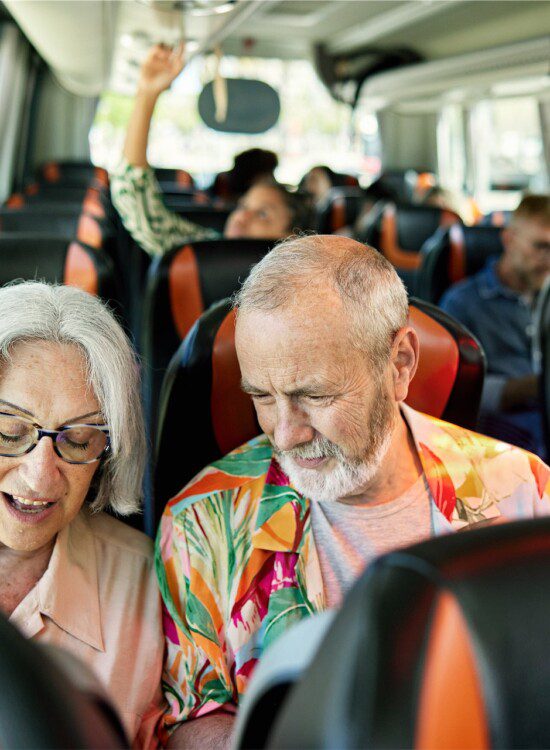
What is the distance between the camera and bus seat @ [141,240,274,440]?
94.7 inches

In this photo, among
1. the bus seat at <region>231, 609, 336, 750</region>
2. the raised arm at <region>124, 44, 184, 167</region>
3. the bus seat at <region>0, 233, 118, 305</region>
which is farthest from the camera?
the raised arm at <region>124, 44, 184, 167</region>

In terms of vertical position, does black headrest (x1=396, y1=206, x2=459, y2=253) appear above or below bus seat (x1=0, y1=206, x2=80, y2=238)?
below

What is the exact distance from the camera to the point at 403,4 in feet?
20.3

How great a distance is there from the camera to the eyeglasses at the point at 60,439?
1363mm

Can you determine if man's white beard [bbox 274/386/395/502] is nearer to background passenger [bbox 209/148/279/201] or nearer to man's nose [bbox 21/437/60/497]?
man's nose [bbox 21/437/60/497]

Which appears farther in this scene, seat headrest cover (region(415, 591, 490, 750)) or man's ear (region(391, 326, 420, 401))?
man's ear (region(391, 326, 420, 401))

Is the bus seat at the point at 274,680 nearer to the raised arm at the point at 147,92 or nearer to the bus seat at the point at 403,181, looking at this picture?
the raised arm at the point at 147,92

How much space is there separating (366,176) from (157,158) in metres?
3.45

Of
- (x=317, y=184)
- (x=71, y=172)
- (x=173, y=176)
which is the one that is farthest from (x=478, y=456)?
(x=173, y=176)

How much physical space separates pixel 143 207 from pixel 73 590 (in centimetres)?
202

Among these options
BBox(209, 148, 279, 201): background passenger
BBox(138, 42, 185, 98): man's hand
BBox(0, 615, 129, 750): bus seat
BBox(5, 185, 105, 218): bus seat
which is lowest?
BBox(0, 615, 129, 750): bus seat

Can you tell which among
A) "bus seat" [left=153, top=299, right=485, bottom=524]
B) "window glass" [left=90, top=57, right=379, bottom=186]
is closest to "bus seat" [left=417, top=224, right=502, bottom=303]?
"bus seat" [left=153, top=299, right=485, bottom=524]

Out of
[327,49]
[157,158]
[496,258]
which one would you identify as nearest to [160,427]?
[496,258]

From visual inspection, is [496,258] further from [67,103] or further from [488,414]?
[67,103]
